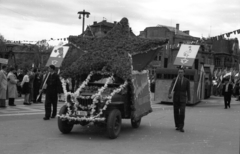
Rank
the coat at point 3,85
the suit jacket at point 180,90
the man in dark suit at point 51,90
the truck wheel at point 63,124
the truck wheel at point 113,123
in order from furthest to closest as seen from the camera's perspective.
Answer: the coat at point 3,85 < the man in dark suit at point 51,90 < the suit jacket at point 180,90 < the truck wheel at point 63,124 < the truck wheel at point 113,123

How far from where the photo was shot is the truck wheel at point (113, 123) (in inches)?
347

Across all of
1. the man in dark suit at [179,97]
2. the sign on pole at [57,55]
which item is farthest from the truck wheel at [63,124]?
the sign on pole at [57,55]

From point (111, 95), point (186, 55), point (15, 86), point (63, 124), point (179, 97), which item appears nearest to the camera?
point (111, 95)

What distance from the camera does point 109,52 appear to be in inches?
381

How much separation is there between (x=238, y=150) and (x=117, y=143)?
2.92 m

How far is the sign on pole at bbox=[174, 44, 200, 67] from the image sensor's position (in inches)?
889

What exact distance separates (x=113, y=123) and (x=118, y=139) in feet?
1.49

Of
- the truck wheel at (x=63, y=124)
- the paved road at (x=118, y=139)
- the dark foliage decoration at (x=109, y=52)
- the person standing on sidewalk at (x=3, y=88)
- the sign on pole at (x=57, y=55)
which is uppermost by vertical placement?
the sign on pole at (x=57, y=55)

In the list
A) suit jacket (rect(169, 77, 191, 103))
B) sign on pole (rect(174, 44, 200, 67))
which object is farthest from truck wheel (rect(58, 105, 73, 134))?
sign on pole (rect(174, 44, 200, 67))

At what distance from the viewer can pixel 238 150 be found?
811 cm

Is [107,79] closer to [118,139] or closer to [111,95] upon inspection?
[111,95]

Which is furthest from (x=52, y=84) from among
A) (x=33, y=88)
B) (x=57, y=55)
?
(x=57, y=55)

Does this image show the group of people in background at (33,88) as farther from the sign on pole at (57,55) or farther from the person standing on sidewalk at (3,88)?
the sign on pole at (57,55)

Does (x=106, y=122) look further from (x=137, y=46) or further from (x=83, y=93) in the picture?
(x=137, y=46)
